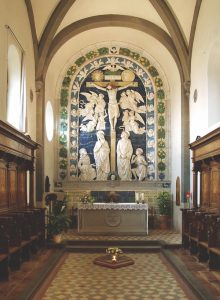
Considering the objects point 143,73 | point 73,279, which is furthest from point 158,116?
point 73,279

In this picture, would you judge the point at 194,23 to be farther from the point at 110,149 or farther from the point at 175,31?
the point at 110,149

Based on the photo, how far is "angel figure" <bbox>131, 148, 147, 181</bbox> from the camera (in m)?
16.2

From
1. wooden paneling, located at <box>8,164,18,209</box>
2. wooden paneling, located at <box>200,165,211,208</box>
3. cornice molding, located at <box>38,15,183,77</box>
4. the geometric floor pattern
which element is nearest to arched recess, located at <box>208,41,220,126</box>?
wooden paneling, located at <box>200,165,211,208</box>

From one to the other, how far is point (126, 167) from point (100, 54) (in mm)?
4501

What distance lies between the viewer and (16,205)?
1059cm

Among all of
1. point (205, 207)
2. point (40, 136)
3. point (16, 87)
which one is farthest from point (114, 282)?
point (40, 136)

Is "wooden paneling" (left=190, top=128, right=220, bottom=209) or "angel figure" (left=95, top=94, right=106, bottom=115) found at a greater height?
"angel figure" (left=95, top=94, right=106, bottom=115)

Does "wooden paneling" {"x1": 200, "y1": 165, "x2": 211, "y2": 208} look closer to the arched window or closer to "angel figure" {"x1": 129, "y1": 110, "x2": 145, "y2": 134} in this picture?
"angel figure" {"x1": 129, "y1": 110, "x2": 145, "y2": 134}

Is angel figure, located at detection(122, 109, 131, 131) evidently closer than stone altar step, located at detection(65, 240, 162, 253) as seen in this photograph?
No

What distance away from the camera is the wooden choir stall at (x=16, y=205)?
26.4ft

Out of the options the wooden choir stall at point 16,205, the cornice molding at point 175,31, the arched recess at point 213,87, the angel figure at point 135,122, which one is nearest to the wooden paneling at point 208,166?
the arched recess at point 213,87

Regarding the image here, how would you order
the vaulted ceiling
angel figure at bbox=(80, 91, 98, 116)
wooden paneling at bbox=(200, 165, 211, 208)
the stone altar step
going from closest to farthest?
1. wooden paneling at bbox=(200, 165, 211, 208)
2. the stone altar step
3. the vaulted ceiling
4. angel figure at bbox=(80, 91, 98, 116)

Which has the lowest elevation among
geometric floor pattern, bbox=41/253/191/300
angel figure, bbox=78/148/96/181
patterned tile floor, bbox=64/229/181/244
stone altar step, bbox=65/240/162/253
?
geometric floor pattern, bbox=41/253/191/300

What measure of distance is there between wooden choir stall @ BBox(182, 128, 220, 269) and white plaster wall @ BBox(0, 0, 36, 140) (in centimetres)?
478
